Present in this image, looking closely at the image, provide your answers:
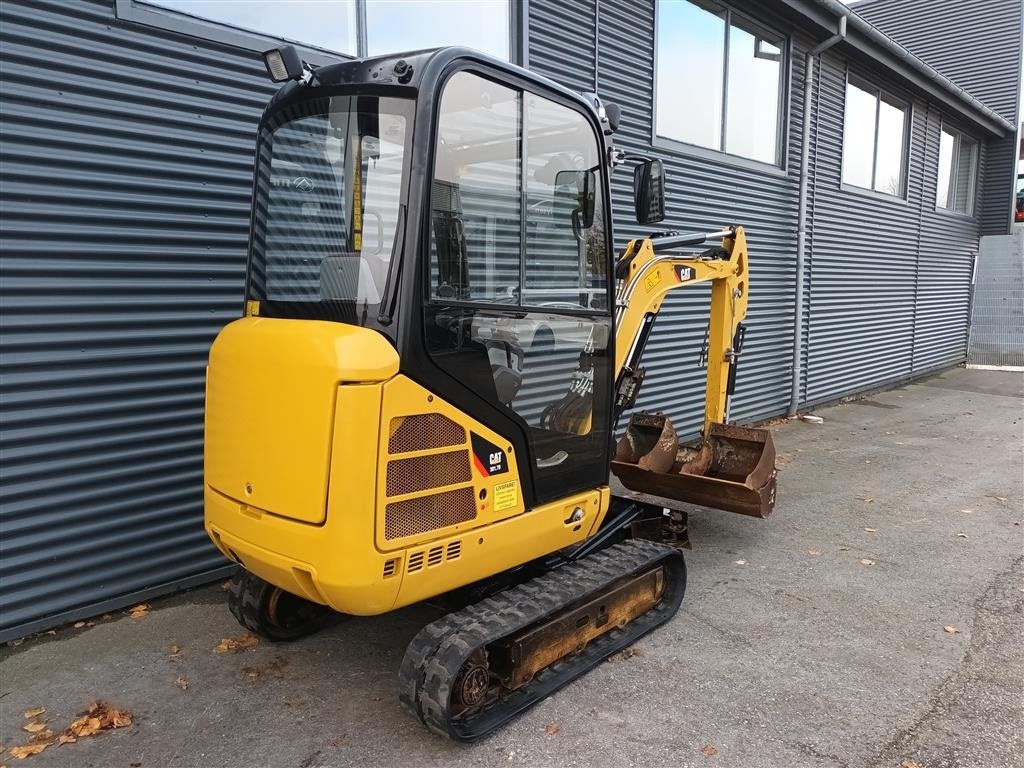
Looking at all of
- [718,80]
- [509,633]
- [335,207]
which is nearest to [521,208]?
[335,207]

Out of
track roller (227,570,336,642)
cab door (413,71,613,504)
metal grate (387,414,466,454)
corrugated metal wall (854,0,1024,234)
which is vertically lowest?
track roller (227,570,336,642)

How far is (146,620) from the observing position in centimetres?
427

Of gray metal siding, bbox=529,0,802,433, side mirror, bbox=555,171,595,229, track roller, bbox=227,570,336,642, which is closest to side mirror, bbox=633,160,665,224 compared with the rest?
side mirror, bbox=555,171,595,229

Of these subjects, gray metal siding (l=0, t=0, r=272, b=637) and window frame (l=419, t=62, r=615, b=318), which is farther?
gray metal siding (l=0, t=0, r=272, b=637)

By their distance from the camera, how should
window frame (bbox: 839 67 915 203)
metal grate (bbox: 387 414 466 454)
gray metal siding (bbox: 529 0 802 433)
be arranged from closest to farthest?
1. metal grate (bbox: 387 414 466 454)
2. gray metal siding (bbox: 529 0 802 433)
3. window frame (bbox: 839 67 915 203)

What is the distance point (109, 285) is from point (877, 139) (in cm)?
1294

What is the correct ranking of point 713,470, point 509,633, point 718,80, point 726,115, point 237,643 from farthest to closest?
point 726,115 → point 718,80 → point 713,470 → point 237,643 → point 509,633

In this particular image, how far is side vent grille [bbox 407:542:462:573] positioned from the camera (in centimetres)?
287

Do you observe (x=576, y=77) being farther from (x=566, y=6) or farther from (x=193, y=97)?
(x=193, y=97)

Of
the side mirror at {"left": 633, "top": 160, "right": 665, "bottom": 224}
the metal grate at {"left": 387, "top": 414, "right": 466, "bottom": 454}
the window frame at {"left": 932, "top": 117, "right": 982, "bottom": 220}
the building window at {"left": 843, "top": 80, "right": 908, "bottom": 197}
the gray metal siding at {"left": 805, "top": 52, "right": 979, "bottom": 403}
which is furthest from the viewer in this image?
the window frame at {"left": 932, "top": 117, "right": 982, "bottom": 220}

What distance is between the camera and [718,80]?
9.08m

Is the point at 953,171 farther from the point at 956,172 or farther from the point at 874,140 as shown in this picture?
the point at 874,140

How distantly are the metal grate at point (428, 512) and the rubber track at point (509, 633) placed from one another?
0.51 m

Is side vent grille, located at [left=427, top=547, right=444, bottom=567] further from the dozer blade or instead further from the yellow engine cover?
the dozer blade
